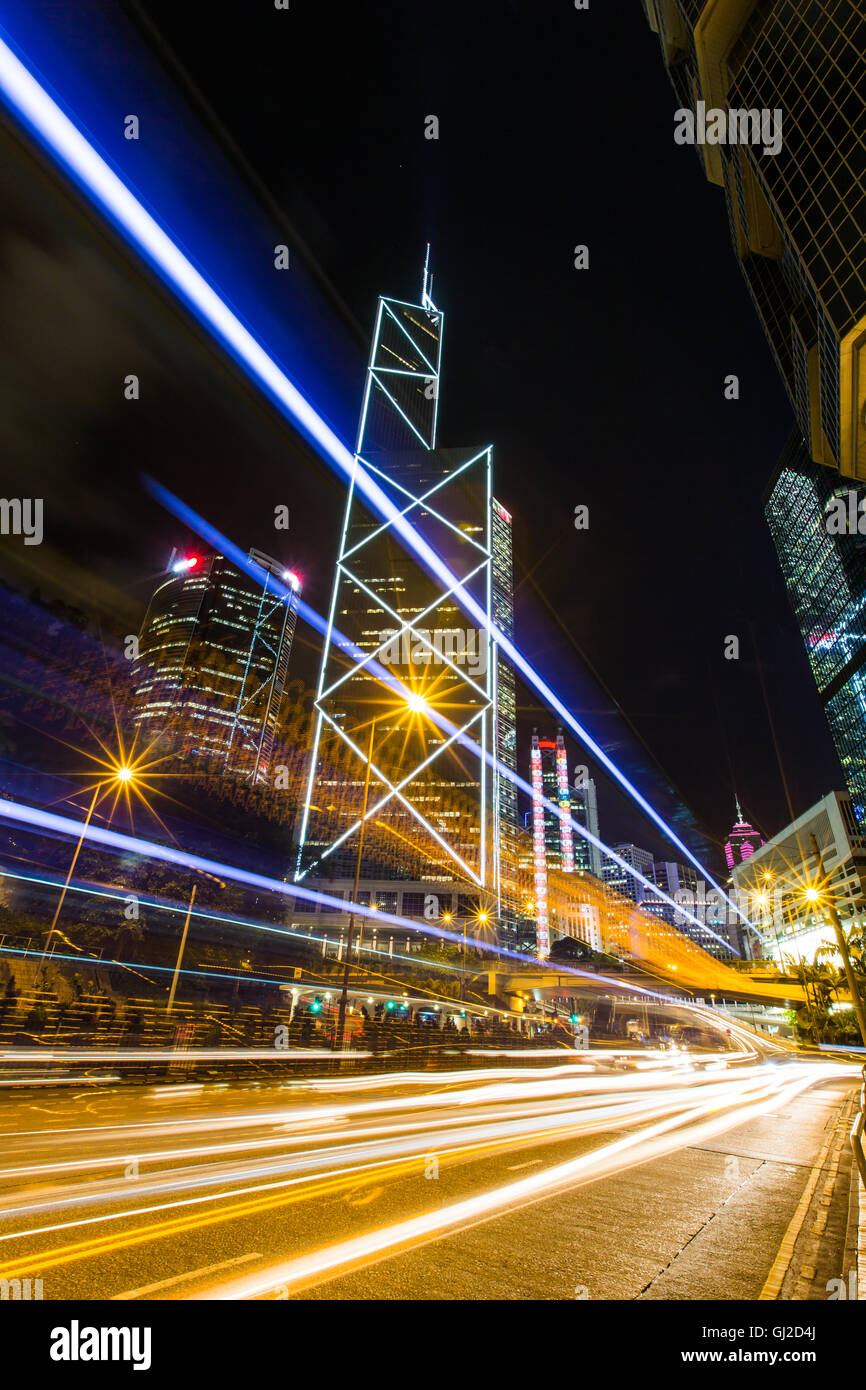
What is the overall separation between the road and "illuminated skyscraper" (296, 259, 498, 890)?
64243 mm

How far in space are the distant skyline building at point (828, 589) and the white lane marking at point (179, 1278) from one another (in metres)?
97.3

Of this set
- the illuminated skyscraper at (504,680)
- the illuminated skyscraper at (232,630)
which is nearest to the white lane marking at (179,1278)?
the illuminated skyscraper at (232,630)

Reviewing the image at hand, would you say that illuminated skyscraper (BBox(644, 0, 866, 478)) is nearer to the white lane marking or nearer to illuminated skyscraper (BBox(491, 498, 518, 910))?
the white lane marking

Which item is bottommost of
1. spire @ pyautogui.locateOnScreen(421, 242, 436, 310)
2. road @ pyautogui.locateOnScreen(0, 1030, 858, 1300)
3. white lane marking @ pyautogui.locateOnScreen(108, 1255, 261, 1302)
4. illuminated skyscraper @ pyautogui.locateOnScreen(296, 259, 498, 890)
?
road @ pyautogui.locateOnScreen(0, 1030, 858, 1300)

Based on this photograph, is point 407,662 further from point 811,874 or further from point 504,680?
point 504,680

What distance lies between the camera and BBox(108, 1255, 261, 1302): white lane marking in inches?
144

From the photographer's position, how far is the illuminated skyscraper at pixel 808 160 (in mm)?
31000

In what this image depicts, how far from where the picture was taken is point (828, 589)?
101 meters

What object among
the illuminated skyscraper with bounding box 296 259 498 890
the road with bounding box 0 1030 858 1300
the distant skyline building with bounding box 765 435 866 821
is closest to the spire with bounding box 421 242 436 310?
the illuminated skyscraper with bounding box 296 259 498 890

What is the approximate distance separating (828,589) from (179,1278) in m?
121

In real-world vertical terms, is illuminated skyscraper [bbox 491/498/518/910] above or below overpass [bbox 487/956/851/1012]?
above

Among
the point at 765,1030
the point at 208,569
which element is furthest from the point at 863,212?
the point at 208,569

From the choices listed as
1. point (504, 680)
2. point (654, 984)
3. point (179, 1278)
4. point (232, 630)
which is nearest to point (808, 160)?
point (179, 1278)

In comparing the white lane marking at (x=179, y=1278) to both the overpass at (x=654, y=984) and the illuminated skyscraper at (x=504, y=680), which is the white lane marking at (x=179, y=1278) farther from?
the illuminated skyscraper at (x=504, y=680)
